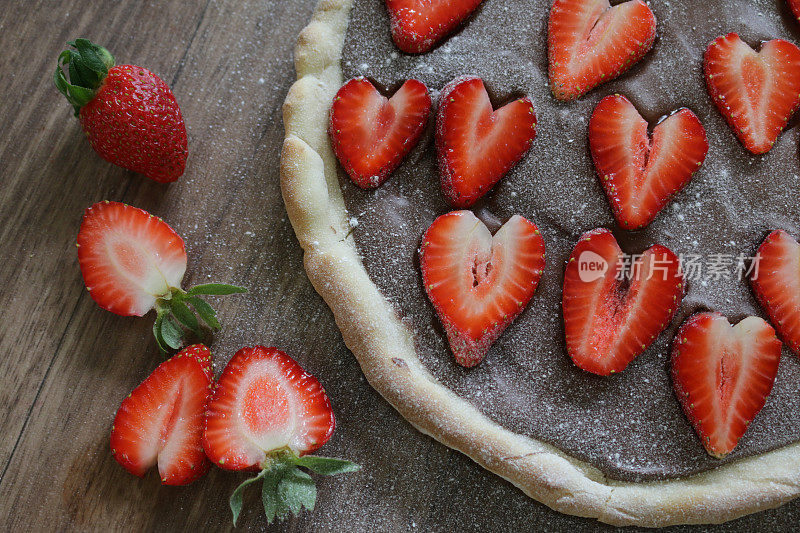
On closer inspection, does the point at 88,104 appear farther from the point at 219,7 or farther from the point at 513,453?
the point at 513,453

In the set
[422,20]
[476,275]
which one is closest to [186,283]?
[476,275]

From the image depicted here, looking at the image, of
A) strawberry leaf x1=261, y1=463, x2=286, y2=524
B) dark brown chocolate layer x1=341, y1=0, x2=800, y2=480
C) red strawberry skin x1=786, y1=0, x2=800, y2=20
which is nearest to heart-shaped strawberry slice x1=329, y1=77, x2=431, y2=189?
dark brown chocolate layer x1=341, y1=0, x2=800, y2=480

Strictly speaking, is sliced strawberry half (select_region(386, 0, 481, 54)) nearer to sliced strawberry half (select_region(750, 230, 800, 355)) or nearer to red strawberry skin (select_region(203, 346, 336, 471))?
Answer: red strawberry skin (select_region(203, 346, 336, 471))

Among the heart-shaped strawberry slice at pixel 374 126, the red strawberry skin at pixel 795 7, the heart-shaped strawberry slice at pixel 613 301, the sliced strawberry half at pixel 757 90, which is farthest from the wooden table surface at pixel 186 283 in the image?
the red strawberry skin at pixel 795 7

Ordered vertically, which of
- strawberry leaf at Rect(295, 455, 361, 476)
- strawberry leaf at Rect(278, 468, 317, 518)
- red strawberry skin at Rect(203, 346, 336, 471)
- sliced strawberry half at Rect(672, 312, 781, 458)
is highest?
red strawberry skin at Rect(203, 346, 336, 471)

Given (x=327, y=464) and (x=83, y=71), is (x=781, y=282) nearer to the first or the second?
(x=327, y=464)
